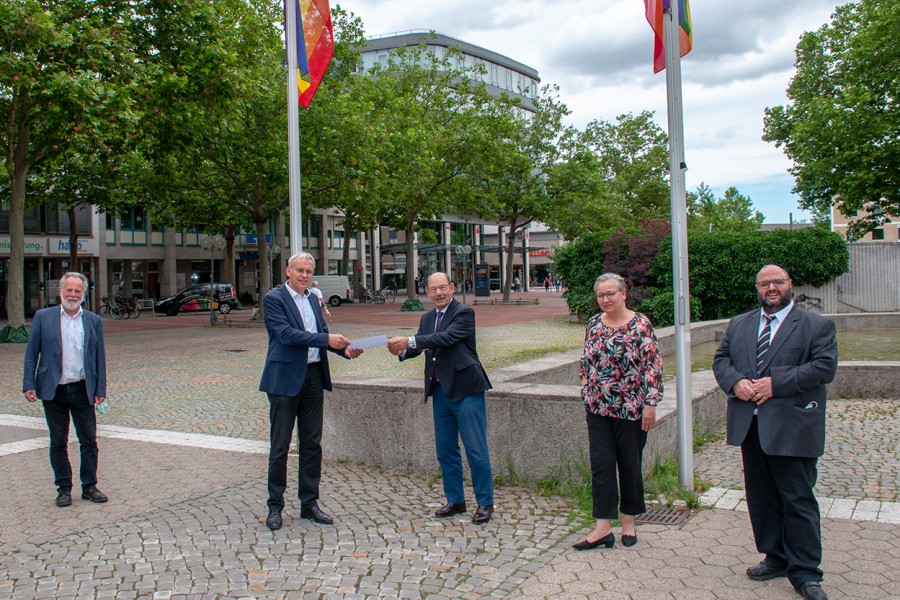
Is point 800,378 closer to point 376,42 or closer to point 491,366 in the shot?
point 491,366

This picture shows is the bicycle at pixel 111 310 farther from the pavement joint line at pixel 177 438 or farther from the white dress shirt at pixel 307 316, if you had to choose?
the white dress shirt at pixel 307 316

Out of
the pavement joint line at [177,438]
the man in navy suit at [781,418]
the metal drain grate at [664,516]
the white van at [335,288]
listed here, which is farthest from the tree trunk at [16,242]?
the white van at [335,288]

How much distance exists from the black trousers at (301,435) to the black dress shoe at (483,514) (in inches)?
43.5

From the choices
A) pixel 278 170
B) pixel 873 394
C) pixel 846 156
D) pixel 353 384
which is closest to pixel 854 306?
pixel 846 156

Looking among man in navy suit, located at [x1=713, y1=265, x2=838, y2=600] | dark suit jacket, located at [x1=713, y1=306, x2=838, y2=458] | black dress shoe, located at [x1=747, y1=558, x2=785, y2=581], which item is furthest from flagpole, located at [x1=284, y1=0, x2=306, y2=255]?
black dress shoe, located at [x1=747, y1=558, x2=785, y2=581]

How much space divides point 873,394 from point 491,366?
5552 mm

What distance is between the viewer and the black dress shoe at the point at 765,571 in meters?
4.11

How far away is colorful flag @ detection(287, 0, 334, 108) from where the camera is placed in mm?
8688

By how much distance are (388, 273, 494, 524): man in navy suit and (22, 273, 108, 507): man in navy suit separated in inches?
94.7

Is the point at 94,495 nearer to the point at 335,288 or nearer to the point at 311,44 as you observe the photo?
the point at 311,44

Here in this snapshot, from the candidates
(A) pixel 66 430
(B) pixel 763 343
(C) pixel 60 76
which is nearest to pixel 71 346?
(A) pixel 66 430

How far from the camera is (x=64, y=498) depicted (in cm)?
578

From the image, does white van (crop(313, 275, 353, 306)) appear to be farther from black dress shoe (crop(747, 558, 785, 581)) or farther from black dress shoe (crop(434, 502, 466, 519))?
black dress shoe (crop(747, 558, 785, 581))

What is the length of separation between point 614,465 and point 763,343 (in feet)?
3.83
